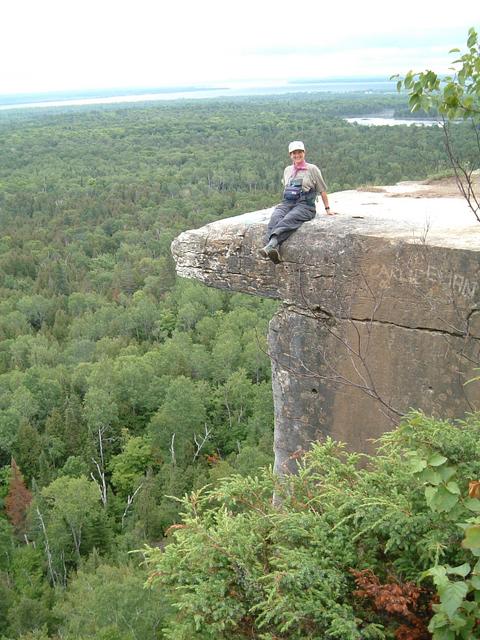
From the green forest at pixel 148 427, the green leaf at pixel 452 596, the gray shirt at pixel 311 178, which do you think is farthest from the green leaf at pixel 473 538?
the gray shirt at pixel 311 178

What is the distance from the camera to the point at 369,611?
310 cm

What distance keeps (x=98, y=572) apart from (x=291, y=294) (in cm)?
1957

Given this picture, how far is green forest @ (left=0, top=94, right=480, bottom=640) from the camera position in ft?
11.0

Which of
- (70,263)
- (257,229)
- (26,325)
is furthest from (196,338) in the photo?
(257,229)

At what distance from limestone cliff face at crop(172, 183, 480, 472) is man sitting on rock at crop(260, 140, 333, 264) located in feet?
0.30

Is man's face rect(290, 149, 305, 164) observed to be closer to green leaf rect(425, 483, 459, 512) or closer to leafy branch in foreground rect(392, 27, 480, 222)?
leafy branch in foreground rect(392, 27, 480, 222)

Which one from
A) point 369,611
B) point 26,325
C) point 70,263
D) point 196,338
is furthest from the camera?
point 70,263

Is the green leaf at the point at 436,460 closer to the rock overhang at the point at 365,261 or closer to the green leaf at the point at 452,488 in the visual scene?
the green leaf at the point at 452,488

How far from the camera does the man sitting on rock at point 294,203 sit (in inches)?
217

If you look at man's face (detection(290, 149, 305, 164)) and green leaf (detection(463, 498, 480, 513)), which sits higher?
man's face (detection(290, 149, 305, 164))

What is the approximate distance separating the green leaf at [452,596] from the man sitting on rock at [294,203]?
350cm

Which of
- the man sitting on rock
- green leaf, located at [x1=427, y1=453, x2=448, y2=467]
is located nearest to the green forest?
green leaf, located at [x1=427, y1=453, x2=448, y2=467]

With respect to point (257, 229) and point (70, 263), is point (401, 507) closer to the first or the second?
point (257, 229)

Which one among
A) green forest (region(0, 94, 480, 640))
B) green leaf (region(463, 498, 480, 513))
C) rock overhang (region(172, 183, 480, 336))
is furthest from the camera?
rock overhang (region(172, 183, 480, 336))
